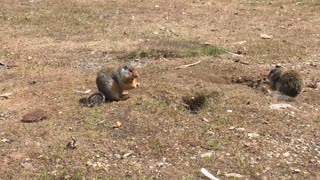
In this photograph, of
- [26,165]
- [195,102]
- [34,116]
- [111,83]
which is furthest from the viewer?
[195,102]

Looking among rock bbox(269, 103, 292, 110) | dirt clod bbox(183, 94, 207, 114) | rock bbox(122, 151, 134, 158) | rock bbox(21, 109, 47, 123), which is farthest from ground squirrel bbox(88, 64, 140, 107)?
rock bbox(269, 103, 292, 110)

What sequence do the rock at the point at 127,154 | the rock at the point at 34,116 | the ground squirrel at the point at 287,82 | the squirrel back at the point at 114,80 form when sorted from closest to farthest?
the rock at the point at 127,154, the rock at the point at 34,116, the squirrel back at the point at 114,80, the ground squirrel at the point at 287,82

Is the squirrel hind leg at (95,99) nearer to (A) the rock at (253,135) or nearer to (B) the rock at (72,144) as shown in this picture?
(B) the rock at (72,144)

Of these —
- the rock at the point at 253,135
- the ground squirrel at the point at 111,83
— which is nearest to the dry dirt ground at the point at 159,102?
the rock at the point at 253,135

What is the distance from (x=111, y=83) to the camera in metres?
6.53

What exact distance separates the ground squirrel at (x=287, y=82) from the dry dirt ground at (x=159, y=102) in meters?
0.18

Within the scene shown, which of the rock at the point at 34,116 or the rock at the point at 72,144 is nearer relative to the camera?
the rock at the point at 72,144

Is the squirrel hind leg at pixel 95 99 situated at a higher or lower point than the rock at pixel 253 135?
higher

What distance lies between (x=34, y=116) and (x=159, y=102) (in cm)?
149

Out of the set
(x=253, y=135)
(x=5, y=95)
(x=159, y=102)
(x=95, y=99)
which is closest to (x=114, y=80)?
(x=95, y=99)

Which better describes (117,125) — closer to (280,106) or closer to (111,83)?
(111,83)

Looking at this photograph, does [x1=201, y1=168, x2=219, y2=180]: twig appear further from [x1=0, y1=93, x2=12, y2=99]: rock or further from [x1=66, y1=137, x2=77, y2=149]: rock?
[x1=0, y1=93, x2=12, y2=99]: rock

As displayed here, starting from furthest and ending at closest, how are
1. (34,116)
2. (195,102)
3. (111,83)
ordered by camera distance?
(195,102), (111,83), (34,116)

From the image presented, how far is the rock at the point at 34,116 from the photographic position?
6.30 metres
